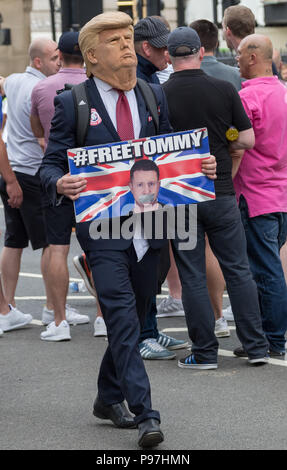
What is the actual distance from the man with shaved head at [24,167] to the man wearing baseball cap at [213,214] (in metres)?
1.85

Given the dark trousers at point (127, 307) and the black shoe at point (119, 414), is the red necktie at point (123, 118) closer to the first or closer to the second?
the dark trousers at point (127, 307)

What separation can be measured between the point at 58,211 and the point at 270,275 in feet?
5.15

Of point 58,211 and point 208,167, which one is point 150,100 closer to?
point 208,167

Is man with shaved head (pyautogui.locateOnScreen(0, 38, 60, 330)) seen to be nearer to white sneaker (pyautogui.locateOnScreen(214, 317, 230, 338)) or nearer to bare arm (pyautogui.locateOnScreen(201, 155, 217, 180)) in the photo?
white sneaker (pyautogui.locateOnScreen(214, 317, 230, 338))

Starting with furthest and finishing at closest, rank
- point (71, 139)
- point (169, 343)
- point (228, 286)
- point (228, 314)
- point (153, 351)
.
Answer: point (228, 314) < point (169, 343) < point (153, 351) < point (228, 286) < point (71, 139)

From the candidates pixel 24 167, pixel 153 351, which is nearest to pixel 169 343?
pixel 153 351

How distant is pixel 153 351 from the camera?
6.86 metres

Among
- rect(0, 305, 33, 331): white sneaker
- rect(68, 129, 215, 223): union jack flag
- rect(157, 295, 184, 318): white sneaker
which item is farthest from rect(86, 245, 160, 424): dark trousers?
rect(157, 295, 184, 318): white sneaker

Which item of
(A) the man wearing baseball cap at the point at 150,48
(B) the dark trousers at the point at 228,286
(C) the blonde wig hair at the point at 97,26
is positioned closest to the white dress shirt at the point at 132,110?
(C) the blonde wig hair at the point at 97,26

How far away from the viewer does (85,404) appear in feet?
18.7

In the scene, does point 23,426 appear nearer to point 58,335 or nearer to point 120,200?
point 120,200

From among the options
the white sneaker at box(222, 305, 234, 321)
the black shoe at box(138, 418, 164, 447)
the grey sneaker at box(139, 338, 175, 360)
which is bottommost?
the white sneaker at box(222, 305, 234, 321)

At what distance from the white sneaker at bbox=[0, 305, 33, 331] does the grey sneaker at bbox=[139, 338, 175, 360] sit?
1343 mm

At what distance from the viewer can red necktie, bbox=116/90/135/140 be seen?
4957 millimetres
